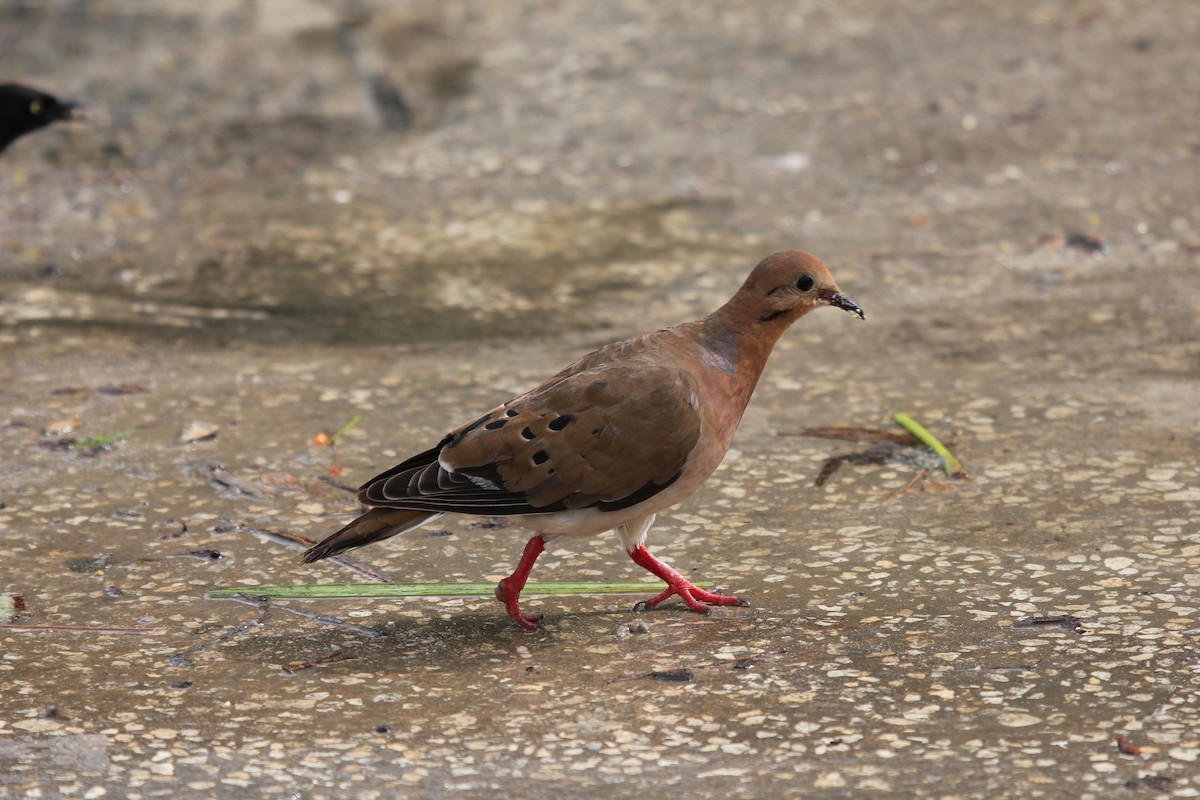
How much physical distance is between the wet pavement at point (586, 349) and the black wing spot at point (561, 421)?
54 centimetres

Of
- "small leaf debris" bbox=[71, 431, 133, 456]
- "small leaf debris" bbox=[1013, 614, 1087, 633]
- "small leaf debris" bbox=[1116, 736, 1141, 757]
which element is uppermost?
"small leaf debris" bbox=[1116, 736, 1141, 757]

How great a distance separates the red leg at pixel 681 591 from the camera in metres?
4.26

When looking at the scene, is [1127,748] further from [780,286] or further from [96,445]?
[96,445]

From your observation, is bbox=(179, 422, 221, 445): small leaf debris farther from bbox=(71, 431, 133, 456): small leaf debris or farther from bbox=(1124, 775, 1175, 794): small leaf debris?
bbox=(1124, 775, 1175, 794): small leaf debris

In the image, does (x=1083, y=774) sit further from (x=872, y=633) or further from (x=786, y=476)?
(x=786, y=476)

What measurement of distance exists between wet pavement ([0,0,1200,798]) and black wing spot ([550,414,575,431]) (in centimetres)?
54

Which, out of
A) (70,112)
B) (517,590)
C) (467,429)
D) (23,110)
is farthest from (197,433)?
(70,112)

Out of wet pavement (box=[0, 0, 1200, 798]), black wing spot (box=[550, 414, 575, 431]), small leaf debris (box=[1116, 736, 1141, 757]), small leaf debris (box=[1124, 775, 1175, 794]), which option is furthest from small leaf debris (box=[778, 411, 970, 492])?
small leaf debris (box=[1124, 775, 1175, 794])

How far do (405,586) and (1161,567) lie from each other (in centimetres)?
220

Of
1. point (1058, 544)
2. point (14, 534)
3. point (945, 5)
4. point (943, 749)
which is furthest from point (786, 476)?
point (945, 5)

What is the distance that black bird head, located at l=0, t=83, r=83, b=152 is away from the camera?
7.46m

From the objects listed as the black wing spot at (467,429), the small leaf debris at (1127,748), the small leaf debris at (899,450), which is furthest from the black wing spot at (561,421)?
the small leaf debris at (1127,748)

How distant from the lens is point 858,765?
11.1ft

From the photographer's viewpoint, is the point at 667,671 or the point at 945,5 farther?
the point at 945,5
